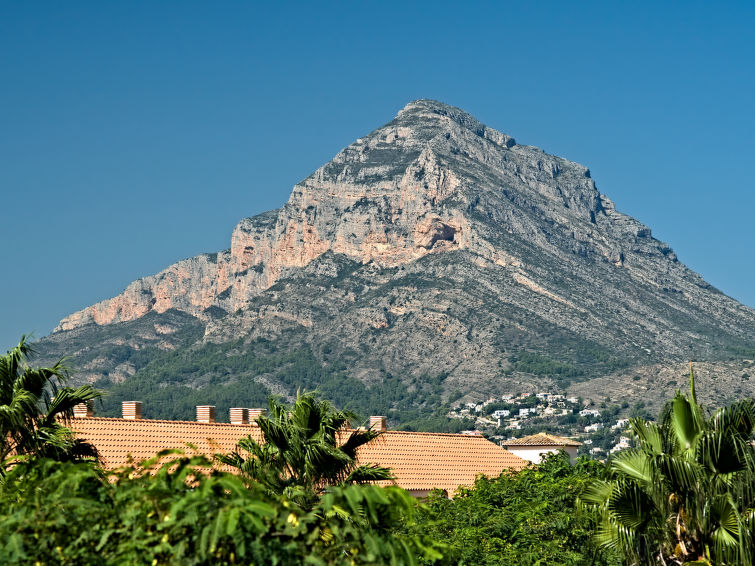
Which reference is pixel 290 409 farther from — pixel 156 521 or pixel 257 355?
pixel 257 355

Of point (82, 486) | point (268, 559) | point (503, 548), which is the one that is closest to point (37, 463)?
point (82, 486)

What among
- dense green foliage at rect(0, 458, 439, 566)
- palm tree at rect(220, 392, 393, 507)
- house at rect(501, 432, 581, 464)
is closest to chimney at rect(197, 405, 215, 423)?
house at rect(501, 432, 581, 464)

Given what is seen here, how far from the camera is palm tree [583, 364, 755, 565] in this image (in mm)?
13695

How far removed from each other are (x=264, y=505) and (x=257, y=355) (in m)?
188

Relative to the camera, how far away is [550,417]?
155 m

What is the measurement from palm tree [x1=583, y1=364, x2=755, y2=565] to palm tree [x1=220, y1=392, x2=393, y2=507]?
152 inches

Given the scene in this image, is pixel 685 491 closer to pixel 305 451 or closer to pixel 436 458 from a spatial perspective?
pixel 305 451

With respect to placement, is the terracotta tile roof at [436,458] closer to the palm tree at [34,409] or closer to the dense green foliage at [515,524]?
the dense green foliage at [515,524]

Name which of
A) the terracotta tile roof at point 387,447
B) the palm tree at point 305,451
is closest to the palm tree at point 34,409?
the palm tree at point 305,451

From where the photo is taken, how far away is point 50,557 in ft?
24.0

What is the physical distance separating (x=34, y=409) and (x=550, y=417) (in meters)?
143

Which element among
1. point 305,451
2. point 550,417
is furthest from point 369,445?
point 550,417

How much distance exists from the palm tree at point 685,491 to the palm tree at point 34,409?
639 cm

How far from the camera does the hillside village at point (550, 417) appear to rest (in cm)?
14162
